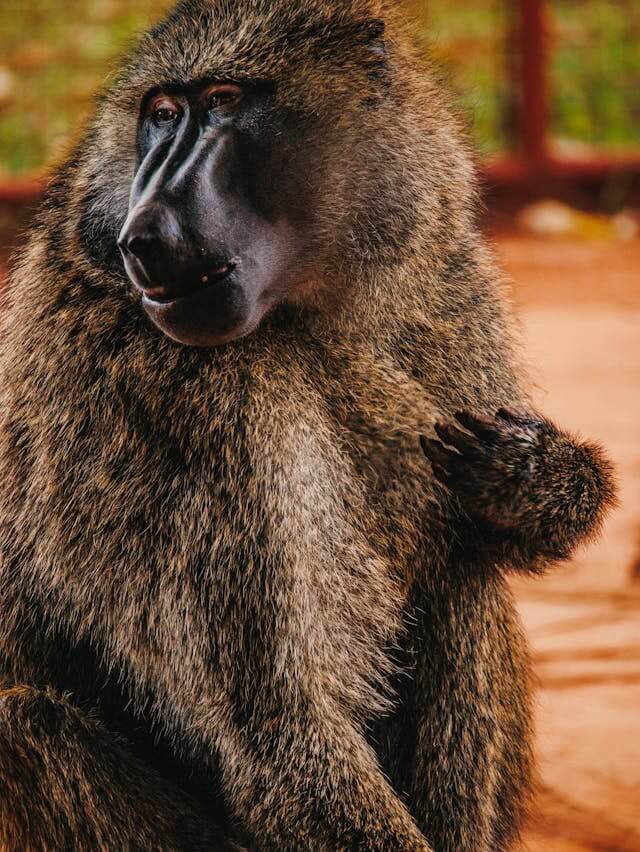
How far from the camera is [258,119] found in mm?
2590

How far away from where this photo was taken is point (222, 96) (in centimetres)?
257

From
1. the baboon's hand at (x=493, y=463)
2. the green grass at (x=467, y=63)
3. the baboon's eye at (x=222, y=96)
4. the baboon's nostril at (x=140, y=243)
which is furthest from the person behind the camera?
the green grass at (x=467, y=63)

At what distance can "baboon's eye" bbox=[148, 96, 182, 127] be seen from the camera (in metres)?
2.58

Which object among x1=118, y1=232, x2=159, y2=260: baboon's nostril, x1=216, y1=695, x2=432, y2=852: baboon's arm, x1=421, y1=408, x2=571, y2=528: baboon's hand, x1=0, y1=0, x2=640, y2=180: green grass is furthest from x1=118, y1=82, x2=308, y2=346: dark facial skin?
x1=0, y1=0, x2=640, y2=180: green grass

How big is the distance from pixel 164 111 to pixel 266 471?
669 millimetres

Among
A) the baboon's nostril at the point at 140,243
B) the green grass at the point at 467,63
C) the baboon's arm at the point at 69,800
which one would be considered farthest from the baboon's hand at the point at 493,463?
the green grass at the point at 467,63

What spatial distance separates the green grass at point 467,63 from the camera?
9.48 meters

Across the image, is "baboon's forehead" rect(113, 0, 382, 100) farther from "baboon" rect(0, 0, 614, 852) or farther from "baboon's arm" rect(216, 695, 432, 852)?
"baboon's arm" rect(216, 695, 432, 852)

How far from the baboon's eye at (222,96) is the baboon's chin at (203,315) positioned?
36 cm

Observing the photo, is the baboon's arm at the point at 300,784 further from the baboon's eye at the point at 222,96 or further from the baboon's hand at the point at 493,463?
the baboon's eye at the point at 222,96

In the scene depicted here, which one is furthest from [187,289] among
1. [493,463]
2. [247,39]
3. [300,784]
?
[300,784]

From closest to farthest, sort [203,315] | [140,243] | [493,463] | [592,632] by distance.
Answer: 1. [140,243]
2. [203,315]
3. [493,463]
4. [592,632]

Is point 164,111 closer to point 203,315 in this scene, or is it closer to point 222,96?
point 222,96

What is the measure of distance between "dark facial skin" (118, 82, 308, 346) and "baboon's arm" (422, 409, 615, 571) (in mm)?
436
